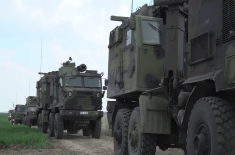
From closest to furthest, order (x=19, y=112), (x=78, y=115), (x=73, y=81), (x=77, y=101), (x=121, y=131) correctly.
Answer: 1. (x=121, y=131)
2. (x=78, y=115)
3. (x=77, y=101)
4. (x=73, y=81)
5. (x=19, y=112)

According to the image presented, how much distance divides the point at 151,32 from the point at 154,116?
1477mm

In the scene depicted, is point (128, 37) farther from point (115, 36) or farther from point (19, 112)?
point (19, 112)

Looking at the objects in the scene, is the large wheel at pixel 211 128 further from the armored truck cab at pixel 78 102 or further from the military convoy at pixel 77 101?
the armored truck cab at pixel 78 102

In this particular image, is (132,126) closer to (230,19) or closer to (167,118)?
(167,118)

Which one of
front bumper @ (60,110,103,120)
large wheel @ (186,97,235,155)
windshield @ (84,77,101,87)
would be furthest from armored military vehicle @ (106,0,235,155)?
windshield @ (84,77,101,87)

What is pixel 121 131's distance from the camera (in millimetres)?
7520

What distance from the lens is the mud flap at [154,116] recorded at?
5945mm

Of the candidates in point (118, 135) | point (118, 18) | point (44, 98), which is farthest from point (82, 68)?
point (118, 135)

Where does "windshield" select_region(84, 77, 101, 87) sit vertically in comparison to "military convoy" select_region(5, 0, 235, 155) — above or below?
above

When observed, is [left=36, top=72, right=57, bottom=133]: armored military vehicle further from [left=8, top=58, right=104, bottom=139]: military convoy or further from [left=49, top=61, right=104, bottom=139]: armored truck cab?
[left=49, top=61, right=104, bottom=139]: armored truck cab

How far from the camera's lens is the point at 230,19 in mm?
4070

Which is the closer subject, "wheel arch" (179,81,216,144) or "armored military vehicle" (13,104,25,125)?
"wheel arch" (179,81,216,144)

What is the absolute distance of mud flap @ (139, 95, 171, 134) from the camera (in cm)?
595

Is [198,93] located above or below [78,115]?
above
